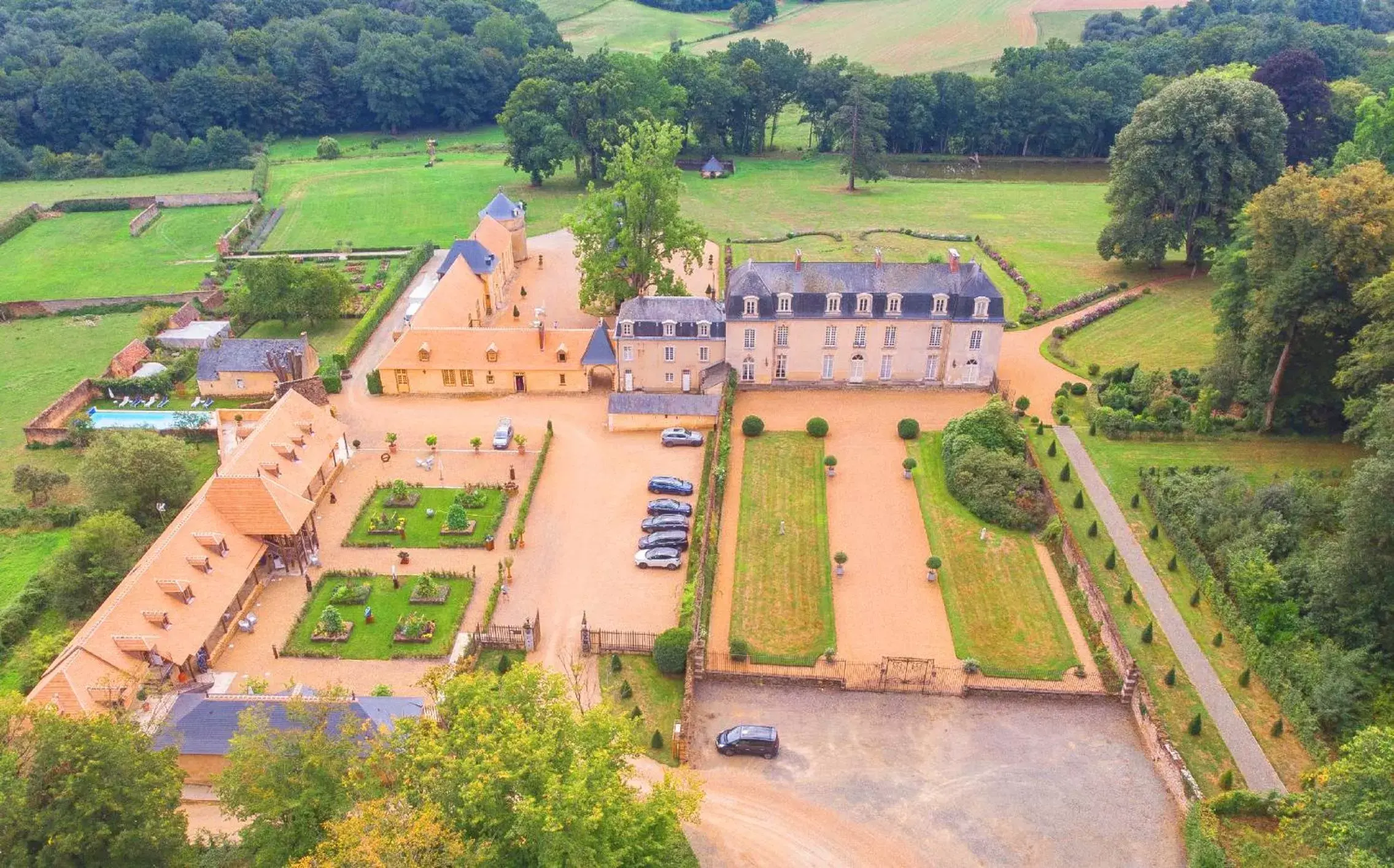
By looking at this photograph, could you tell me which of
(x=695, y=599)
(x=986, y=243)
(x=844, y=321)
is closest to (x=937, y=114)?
(x=986, y=243)

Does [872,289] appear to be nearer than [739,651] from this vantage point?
No

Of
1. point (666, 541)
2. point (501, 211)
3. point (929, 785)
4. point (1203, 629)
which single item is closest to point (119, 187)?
point (501, 211)

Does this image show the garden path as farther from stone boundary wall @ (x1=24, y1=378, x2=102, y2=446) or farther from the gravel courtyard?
stone boundary wall @ (x1=24, y1=378, x2=102, y2=446)

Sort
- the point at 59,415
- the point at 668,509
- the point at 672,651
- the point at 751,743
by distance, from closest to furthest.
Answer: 1. the point at 751,743
2. the point at 672,651
3. the point at 668,509
4. the point at 59,415

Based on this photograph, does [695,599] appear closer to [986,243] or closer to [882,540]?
[882,540]

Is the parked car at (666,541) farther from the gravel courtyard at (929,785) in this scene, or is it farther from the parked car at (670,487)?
the gravel courtyard at (929,785)

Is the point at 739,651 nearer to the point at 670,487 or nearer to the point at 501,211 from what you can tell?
the point at 670,487
